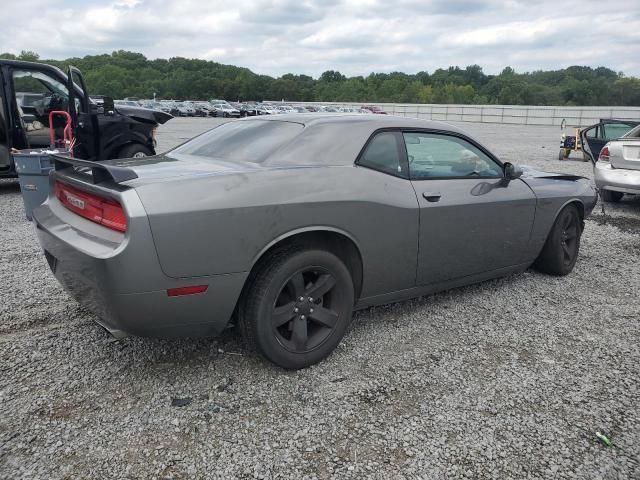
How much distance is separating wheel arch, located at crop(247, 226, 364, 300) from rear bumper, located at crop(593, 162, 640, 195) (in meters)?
6.29

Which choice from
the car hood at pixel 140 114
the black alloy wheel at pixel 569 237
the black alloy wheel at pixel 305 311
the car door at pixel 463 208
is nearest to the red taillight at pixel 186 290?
Result: the black alloy wheel at pixel 305 311

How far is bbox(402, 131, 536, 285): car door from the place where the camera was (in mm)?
3549

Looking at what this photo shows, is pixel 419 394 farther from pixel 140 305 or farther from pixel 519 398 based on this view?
pixel 140 305

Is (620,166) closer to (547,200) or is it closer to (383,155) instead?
(547,200)

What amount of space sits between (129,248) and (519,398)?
2.20 m

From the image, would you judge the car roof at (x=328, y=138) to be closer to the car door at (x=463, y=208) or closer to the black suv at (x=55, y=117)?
the car door at (x=463, y=208)

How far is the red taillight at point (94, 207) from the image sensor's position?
100 inches

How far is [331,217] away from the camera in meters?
3.01

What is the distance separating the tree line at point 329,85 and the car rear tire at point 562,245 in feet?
264

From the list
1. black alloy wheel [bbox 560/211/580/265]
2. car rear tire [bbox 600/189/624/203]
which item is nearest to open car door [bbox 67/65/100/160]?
black alloy wheel [bbox 560/211/580/265]

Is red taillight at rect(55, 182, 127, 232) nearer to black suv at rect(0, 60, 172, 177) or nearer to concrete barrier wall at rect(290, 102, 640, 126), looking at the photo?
black suv at rect(0, 60, 172, 177)

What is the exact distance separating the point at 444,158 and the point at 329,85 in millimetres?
112848

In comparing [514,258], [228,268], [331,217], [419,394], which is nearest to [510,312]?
[514,258]

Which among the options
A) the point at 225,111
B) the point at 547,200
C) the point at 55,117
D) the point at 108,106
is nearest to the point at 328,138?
the point at 547,200
